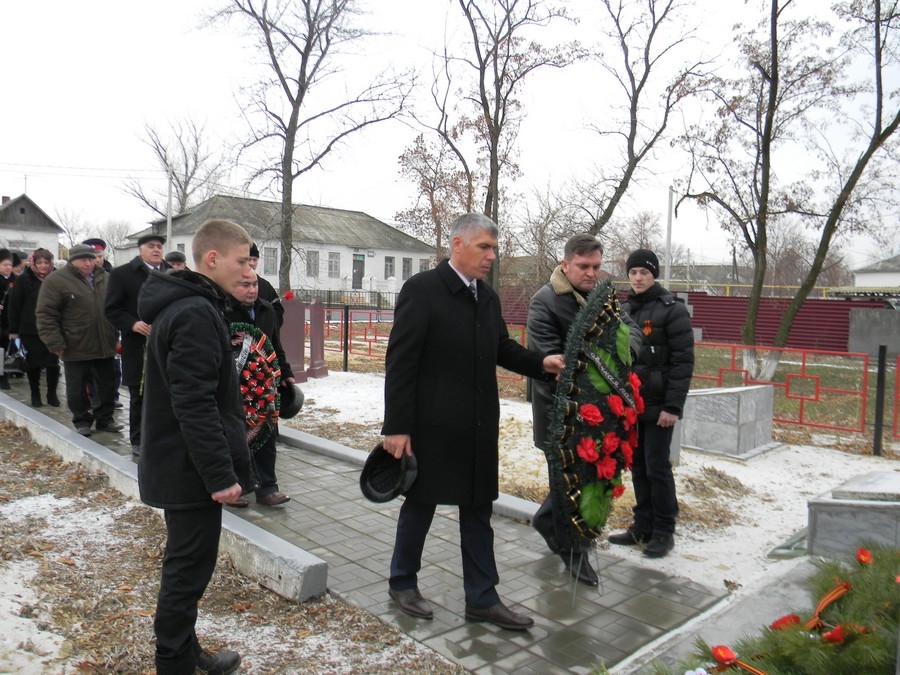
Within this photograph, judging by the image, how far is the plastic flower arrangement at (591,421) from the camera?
137 inches

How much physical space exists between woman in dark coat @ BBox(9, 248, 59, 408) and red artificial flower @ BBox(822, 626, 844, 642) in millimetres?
9034

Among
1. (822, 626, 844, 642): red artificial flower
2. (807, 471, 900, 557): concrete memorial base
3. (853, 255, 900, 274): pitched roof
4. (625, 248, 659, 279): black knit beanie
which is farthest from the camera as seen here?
(853, 255, 900, 274): pitched roof

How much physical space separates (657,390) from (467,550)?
1.74m

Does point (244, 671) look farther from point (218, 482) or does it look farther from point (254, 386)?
point (254, 386)

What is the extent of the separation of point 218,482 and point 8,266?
30.9ft

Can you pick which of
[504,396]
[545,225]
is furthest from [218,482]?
[545,225]

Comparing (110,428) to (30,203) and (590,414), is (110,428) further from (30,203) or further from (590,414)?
(30,203)

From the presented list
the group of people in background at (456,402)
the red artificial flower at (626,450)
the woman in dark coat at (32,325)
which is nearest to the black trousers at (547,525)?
the group of people in background at (456,402)

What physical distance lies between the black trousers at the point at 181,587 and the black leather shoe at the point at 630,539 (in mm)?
2845

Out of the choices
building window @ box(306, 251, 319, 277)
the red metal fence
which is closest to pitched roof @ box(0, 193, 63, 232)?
building window @ box(306, 251, 319, 277)

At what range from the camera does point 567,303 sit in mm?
3994

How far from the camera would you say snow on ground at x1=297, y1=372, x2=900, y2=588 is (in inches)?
175

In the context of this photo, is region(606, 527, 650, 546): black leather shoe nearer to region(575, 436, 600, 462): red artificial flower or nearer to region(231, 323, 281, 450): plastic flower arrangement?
region(575, 436, 600, 462): red artificial flower

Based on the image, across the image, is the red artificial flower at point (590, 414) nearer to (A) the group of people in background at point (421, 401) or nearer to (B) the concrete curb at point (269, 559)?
(A) the group of people in background at point (421, 401)
